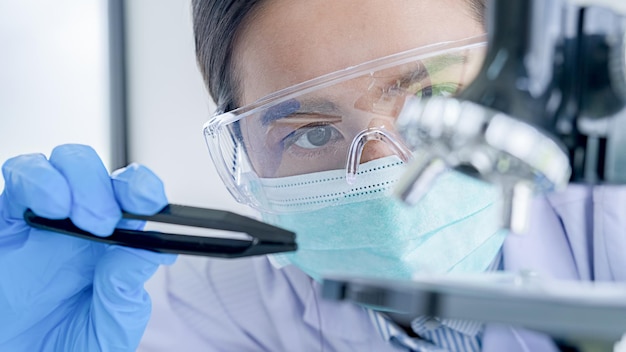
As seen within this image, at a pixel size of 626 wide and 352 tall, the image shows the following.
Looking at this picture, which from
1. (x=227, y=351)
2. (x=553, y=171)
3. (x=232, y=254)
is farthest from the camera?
(x=227, y=351)

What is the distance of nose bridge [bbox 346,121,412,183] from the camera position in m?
0.93

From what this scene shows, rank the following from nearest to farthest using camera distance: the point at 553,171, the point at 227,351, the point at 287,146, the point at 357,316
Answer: the point at 553,171 < the point at 287,146 < the point at 357,316 < the point at 227,351

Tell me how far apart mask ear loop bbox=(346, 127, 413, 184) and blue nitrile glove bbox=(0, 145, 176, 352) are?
28 centimetres

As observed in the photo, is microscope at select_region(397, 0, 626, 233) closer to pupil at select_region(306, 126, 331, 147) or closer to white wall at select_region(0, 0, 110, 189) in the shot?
pupil at select_region(306, 126, 331, 147)

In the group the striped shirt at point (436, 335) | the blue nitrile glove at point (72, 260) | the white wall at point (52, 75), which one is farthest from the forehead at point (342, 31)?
the white wall at point (52, 75)

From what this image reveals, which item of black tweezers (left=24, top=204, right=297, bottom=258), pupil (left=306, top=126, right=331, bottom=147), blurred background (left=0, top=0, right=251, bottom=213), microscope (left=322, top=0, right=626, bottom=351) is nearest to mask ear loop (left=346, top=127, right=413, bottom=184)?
pupil (left=306, top=126, right=331, bottom=147)

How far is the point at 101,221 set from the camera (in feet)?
2.58

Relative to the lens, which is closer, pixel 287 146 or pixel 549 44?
pixel 549 44

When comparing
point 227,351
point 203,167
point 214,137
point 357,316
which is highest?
point 214,137

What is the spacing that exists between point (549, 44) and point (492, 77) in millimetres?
42

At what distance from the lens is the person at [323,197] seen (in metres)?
0.87

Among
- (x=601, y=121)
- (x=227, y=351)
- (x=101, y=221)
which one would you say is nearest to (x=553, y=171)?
(x=601, y=121)

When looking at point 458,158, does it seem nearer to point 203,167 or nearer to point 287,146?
point 287,146

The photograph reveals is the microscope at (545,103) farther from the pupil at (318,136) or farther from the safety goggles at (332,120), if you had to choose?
the pupil at (318,136)
